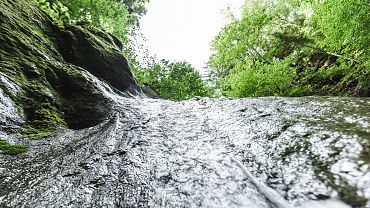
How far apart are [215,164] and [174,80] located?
958 cm

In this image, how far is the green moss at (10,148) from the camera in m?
3.27

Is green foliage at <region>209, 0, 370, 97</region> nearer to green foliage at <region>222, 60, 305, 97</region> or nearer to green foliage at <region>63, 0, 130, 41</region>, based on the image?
green foliage at <region>222, 60, 305, 97</region>

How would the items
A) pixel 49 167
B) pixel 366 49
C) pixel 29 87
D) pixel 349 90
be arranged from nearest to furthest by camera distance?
pixel 49 167
pixel 29 87
pixel 366 49
pixel 349 90

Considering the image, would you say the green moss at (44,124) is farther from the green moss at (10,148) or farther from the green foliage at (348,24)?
the green foliage at (348,24)

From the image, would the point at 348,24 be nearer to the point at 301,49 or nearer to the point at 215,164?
the point at 215,164

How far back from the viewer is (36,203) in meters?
2.24

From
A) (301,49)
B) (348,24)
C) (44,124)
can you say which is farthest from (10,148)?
(301,49)

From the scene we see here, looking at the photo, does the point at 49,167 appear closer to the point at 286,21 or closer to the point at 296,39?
the point at 296,39

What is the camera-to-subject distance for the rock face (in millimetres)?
4703

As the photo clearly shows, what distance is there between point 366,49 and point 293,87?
2747 millimetres

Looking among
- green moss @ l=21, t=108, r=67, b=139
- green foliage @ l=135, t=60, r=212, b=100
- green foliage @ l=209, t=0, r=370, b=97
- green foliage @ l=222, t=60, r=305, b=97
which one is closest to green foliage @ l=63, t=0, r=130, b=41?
green foliage @ l=135, t=60, r=212, b=100

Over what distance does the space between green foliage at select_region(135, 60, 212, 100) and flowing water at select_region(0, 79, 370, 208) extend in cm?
776

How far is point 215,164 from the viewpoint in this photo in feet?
9.10

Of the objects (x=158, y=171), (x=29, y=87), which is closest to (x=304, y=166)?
(x=158, y=171)
